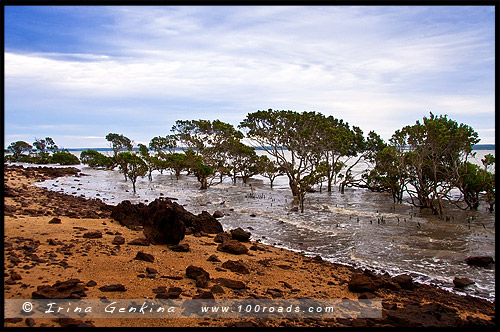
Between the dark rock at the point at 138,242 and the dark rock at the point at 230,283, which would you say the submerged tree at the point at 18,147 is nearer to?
the dark rock at the point at 138,242

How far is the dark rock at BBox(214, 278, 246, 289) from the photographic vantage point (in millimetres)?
7635

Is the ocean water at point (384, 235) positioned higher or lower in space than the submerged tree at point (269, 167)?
lower

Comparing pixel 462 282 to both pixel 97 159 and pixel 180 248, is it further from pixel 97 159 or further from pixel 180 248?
pixel 97 159

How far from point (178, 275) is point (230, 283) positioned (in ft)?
4.06

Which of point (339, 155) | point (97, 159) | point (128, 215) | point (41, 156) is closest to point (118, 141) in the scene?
point (97, 159)

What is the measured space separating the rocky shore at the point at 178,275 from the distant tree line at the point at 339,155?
46.2ft

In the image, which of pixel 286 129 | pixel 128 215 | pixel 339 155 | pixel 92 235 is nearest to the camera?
pixel 92 235

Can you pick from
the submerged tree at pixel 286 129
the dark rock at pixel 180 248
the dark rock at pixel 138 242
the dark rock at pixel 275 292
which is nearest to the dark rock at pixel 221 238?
the dark rock at pixel 180 248

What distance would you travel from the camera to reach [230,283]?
25.3 feet

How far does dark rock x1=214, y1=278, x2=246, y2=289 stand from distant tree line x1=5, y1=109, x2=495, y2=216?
55.7ft

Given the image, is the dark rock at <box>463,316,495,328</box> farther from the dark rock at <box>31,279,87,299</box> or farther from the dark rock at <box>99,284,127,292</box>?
the dark rock at <box>31,279,87,299</box>

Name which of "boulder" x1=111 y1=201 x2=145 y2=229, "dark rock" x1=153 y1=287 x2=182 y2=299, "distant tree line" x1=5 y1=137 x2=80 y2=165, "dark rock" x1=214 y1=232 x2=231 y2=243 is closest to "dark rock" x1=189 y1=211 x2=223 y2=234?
"dark rock" x1=214 y1=232 x2=231 y2=243

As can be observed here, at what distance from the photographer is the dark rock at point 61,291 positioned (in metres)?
5.71

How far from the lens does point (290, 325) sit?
→ 6.04 m
